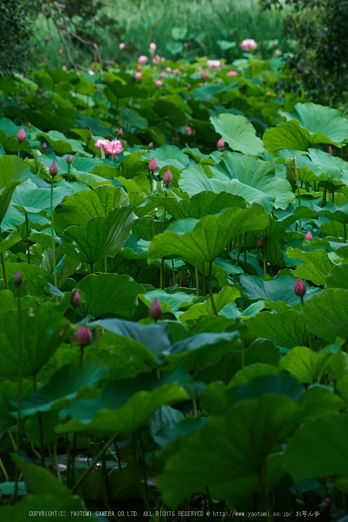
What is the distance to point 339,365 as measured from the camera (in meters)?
0.88

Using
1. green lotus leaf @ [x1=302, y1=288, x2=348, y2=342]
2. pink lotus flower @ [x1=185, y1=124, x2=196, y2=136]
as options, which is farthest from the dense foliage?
pink lotus flower @ [x1=185, y1=124, x2=196, y2=136]

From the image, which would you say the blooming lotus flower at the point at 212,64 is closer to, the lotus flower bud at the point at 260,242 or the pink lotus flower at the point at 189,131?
the pink lotus flower at the point at 189,131

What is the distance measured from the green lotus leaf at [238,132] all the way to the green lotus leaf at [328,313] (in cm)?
157

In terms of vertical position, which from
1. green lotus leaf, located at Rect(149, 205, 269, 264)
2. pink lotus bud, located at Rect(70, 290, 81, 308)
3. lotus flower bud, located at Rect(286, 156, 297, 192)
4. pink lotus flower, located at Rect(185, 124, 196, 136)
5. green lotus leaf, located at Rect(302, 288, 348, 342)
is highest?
pink lotus bud, located at Rect(70, 290, 81, 308)

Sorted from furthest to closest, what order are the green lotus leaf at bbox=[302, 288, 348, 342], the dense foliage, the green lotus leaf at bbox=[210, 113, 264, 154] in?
the green lotus leaf at bbox=[210, 113, 264, 154]
the green lotus leaf at bbox=[302, 288, 348, 342]
the dense foliage

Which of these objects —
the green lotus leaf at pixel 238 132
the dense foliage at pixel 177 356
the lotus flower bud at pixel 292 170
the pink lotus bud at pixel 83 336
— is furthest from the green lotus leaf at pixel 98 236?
the green lotus leaf at pixel 238 132

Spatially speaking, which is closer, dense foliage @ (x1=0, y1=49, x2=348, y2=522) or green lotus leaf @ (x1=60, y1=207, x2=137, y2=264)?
dense foliage @ (x1=0, y1=49, x2=348, y2=522)

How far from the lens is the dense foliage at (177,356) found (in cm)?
67

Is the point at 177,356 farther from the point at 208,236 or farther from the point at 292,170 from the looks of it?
the point at 292,170

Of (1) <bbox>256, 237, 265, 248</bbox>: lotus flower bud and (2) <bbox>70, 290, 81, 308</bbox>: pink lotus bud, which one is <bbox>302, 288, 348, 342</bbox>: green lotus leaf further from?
(1) <bbox>256, 237, 265, 248</bbox>: lotus flower bud

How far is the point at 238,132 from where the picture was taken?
257cm

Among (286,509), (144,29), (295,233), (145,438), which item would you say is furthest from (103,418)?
(144,29)

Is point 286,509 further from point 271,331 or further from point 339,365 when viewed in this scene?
point 271,331

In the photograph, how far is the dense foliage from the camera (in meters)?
0.67
